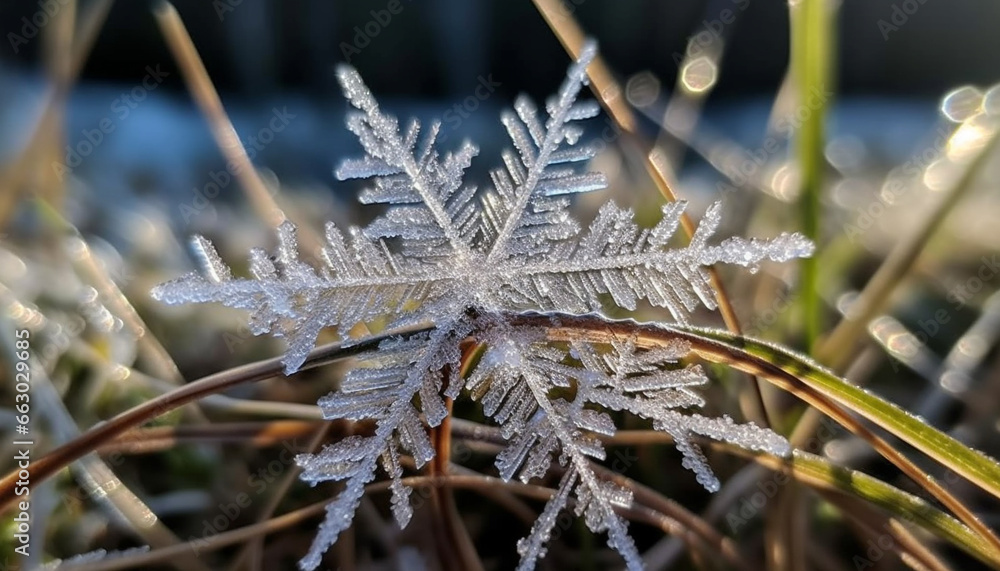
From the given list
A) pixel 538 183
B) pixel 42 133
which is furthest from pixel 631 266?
pixel 42 133

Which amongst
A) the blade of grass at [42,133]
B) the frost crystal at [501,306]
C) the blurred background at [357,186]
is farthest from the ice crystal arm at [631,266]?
the blade of grass at [42,133]

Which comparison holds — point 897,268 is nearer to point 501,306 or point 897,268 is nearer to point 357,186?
point 501,306

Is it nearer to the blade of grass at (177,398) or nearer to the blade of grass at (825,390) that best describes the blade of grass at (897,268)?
the blade of grass at (825,390)

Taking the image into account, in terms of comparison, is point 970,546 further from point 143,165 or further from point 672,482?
point 143,165

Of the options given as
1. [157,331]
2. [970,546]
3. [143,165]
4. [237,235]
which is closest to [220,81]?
[143,165]

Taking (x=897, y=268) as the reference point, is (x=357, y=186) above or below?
above

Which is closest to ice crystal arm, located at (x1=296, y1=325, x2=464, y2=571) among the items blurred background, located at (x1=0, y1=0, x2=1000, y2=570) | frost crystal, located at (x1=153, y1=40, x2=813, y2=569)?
frost crystal, located at (x1=153, y1=40, x2=813, y2=569)
